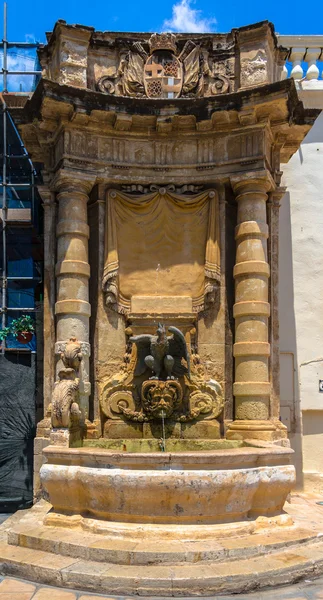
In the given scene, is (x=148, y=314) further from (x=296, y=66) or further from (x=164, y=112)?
(x=296, y=66)

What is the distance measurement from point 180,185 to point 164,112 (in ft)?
3.96

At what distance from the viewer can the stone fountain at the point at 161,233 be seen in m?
9.30

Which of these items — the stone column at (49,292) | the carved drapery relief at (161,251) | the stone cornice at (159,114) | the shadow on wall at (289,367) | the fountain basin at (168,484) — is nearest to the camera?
the fountain basin at (168,484)

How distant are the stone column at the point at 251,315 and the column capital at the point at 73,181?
231cm

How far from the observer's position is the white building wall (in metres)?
11.1

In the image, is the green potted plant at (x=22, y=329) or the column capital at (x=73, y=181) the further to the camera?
the green potted plant at (x=22, y=329)

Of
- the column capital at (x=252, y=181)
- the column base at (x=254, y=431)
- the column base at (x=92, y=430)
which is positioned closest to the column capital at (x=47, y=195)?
the column capital at (x=252, y=181)

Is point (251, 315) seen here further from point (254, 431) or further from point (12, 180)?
point (12, 180)

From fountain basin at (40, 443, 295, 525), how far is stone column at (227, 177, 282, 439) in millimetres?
2421

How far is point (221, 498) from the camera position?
630 cm

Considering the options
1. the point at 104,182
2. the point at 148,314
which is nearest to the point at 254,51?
the point at 104,182

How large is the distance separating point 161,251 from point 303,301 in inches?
118

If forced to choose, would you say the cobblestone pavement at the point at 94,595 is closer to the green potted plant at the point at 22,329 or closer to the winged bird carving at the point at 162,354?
the winged bird carving at the point at 162,354

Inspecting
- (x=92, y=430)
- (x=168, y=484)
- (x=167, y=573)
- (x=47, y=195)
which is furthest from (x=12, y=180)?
(x=167, y=573)
